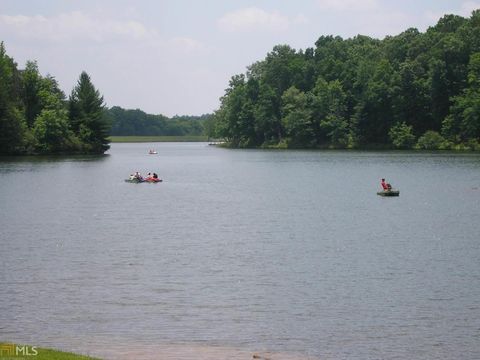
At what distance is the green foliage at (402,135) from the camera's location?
15675cm

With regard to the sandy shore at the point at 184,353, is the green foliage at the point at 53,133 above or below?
above

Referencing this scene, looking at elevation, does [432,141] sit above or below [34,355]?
above

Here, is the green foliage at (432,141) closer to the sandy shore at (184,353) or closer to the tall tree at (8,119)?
the tall tree at (8,119)

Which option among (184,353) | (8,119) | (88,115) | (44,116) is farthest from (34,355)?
Answer: (88,115)

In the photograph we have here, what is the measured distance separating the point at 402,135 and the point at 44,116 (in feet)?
224

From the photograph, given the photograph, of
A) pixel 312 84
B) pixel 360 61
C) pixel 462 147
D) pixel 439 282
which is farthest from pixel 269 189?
pixel 312 84

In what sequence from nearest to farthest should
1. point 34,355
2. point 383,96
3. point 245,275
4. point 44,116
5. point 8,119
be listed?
point 34,355, point 245,275, point 8,119, point 44,116, point 383,96

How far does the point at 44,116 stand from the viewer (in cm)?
13875

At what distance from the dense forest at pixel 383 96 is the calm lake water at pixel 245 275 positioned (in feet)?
288

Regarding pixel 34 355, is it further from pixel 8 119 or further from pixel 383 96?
pixel 383 96

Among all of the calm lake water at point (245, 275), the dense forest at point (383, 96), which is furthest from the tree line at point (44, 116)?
the calm lake water at point (245, 275)

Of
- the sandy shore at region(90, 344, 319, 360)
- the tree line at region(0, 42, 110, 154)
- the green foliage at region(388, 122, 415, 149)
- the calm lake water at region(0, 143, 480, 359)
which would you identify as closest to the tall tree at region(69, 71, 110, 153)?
the tree line at region(0, 42, 110, 154)

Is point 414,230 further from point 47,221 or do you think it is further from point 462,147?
point 462,147

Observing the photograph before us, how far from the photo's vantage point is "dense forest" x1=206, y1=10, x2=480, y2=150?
152 meters
